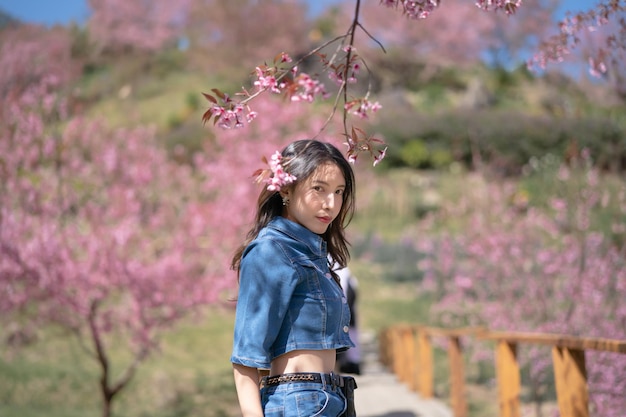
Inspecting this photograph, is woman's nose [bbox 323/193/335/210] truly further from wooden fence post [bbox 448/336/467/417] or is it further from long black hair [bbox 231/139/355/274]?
wooden fence post [bbox 448/336/467/417]

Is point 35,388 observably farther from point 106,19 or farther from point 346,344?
point 106,19

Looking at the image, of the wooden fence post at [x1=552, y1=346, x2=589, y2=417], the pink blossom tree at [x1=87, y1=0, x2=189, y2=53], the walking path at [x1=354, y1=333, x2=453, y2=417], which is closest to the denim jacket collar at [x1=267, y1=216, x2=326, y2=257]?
the wooden fence post at [x1=552, y1=346, x2=589, y2=417]

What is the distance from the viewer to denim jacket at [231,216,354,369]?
1.98 meters

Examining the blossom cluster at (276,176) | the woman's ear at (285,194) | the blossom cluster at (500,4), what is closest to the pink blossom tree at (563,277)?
the blossom cluster at (500,4)

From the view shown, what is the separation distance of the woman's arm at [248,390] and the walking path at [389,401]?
449cm

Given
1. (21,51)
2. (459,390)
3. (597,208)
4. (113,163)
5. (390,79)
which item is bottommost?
(459,390)

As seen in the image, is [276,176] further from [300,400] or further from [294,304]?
[300,400]

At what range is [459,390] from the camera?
6273mm

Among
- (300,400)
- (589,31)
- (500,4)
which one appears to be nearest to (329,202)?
(300,400)

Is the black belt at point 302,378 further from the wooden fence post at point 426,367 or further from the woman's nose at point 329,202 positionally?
the wooden fence post at point 426,367

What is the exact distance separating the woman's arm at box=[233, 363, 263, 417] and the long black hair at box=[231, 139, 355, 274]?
376mm

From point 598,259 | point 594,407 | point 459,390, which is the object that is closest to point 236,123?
point 594,407

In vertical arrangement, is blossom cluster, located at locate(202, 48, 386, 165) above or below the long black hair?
above

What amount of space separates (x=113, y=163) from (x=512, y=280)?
523 cm
